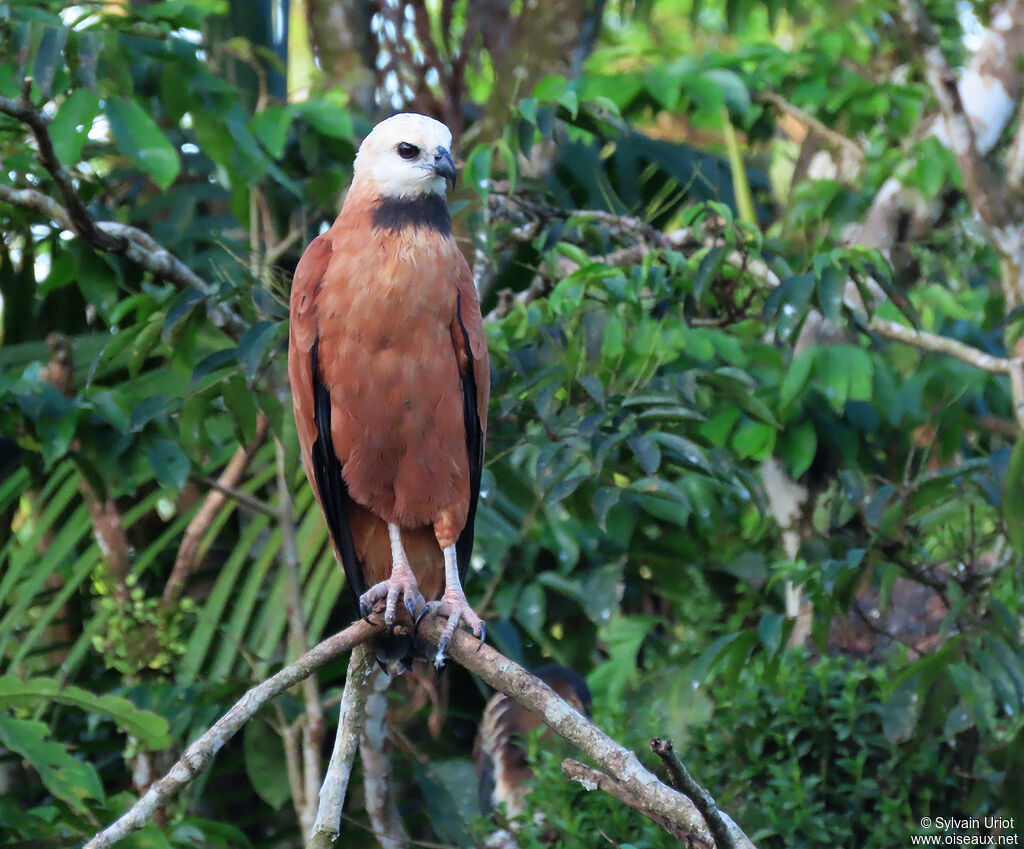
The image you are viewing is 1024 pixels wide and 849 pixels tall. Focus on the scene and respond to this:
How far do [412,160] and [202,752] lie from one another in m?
1.64

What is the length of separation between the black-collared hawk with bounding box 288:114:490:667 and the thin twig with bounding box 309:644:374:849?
11.5 inches

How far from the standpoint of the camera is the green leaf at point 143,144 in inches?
138

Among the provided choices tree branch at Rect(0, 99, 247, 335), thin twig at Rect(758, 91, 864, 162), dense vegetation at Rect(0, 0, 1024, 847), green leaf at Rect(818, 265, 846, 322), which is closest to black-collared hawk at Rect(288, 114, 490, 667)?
dense vegetation at Rect(0, 0, 1024, 847)

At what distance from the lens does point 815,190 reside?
5266mm

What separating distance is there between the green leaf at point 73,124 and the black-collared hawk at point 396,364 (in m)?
0.75

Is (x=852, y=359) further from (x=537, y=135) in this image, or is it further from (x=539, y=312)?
(x=537, y=135)

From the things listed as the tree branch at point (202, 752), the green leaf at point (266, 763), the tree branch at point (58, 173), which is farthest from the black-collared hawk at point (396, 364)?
the green leaf at point (266, 763)

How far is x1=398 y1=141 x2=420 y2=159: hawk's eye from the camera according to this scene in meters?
3.16

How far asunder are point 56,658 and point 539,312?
2639mm

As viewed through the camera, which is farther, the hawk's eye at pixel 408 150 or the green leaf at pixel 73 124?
the green leaf at pixel 73 124

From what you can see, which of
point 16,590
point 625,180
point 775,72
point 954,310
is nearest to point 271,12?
point 625,180

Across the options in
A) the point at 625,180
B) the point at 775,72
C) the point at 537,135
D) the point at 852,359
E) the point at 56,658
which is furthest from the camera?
the point at 625,180

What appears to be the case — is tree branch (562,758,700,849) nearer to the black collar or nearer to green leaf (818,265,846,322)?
the black collar

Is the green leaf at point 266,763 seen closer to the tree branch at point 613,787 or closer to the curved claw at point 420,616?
the curved claw at point 420,616
